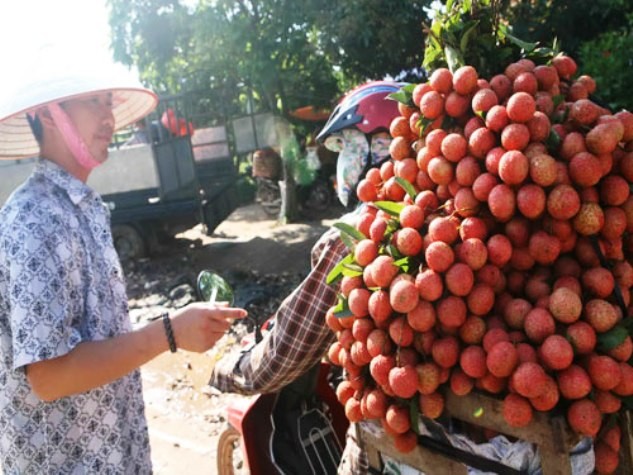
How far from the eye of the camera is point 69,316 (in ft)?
5.09

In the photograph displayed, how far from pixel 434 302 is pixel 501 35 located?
2.79ft

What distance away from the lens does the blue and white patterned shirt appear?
149 centimetres

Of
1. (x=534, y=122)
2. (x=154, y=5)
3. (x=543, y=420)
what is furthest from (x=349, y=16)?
(x=543, y=420)

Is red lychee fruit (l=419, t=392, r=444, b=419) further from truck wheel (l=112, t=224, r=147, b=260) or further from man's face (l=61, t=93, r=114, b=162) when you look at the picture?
truck wheel (l=112, t=224, r=147, b=260)

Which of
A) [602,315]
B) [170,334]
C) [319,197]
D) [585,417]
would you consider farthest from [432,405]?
[319,197]

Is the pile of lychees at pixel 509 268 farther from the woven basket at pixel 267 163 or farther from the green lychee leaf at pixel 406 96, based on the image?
the woven basket at pixel 267 163

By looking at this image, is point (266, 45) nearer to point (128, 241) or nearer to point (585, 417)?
point (128, 241)

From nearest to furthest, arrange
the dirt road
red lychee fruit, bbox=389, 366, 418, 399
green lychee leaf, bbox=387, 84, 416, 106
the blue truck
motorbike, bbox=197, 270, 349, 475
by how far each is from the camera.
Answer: red lychee fruit, bbox=389, 366, 418, 399 → green lychee leaf, bbox=387, 84, 416, 106 → motorbike, bbox=197, 270, 349, 475 → the dirt road → the blue truck

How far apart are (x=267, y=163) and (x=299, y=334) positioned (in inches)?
436

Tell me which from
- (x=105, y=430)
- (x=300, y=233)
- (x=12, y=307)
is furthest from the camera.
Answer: (x=300, y=233)

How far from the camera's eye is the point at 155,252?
9.62 metres

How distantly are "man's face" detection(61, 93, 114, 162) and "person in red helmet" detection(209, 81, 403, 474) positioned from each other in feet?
2.58

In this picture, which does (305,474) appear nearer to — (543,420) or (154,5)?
(543,420)

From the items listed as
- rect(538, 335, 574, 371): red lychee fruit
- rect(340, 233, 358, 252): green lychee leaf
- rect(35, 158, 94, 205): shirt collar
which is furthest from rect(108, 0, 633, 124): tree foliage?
rect(35, 158, 94, 205): shirt collar
